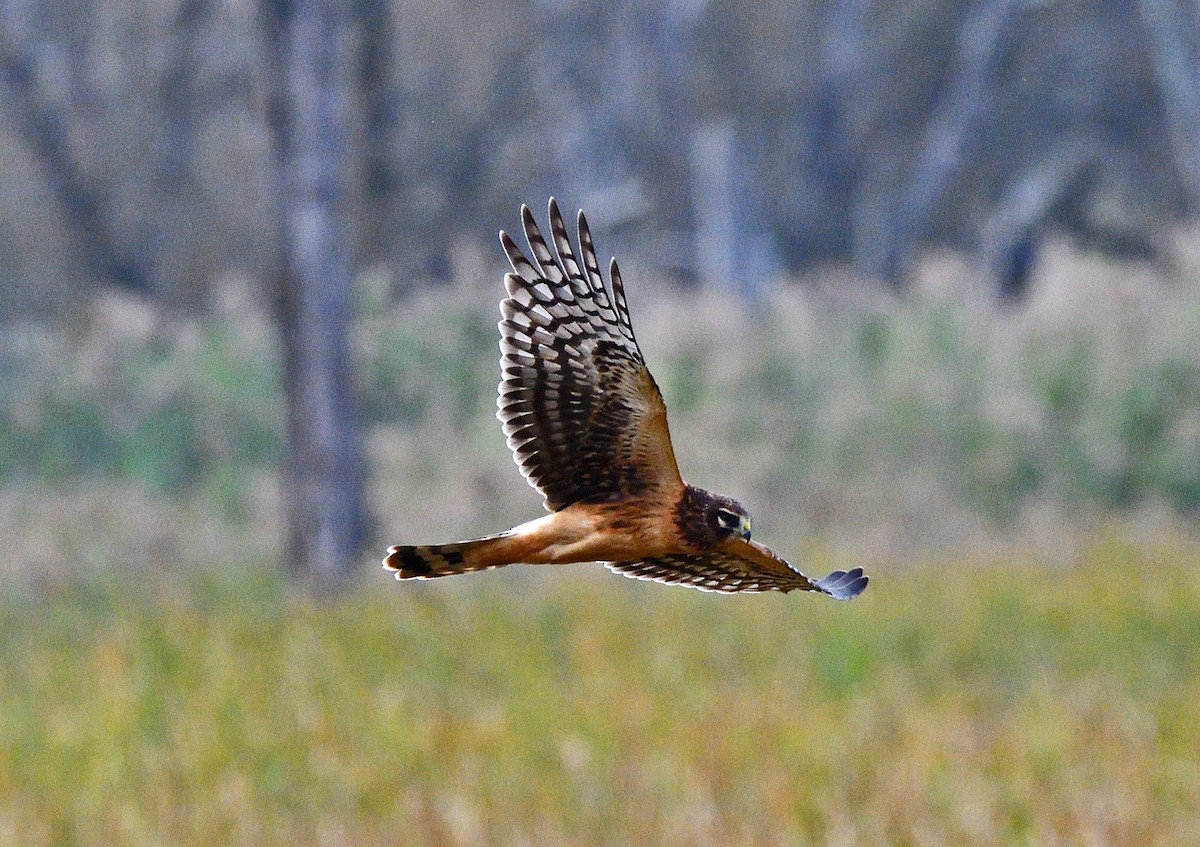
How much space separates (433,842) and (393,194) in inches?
778

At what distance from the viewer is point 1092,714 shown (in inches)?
331

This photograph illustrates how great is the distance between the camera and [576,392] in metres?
1.48

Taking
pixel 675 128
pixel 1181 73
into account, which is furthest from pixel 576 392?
pixel 1181 73

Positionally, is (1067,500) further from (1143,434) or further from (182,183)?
(182,183)

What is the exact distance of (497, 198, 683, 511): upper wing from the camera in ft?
4.56

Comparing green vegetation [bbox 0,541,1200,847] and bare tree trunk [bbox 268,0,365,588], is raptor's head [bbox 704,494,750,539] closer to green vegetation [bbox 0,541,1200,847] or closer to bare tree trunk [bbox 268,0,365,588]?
bare tree trunk [bbox 268,0,365,588]

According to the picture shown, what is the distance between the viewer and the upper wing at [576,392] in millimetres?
1389

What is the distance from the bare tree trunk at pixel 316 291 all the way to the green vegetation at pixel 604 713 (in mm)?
487

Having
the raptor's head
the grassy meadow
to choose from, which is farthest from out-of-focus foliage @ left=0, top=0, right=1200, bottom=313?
the raptor's head

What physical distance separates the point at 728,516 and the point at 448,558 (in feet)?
0.75

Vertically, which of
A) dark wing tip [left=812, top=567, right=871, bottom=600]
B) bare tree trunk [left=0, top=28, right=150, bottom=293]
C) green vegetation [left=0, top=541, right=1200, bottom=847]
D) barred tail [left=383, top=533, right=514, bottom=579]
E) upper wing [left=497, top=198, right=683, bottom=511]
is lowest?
dark wing tip [left=812, top=567, right=871, bottom=600]

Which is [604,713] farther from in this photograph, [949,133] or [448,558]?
[949,133]

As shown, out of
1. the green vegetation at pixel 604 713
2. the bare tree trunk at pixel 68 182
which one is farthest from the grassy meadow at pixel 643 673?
the bare tree trunk at pixel 68 182

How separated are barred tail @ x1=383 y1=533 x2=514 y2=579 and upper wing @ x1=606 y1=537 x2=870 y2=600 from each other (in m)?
0.09
